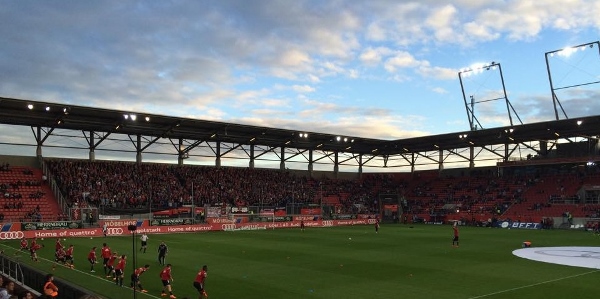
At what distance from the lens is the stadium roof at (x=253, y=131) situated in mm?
49250

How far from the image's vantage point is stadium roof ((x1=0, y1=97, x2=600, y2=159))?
49250 mm

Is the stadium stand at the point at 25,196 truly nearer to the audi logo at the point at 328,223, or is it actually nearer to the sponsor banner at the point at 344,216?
the audi logo at the point at 328,223

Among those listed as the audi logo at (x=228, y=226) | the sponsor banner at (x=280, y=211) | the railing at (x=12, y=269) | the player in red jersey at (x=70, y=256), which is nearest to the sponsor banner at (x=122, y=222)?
the audi logo at (x=228, y=226)

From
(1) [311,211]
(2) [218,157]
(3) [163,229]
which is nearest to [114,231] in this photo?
(3) [163,229]

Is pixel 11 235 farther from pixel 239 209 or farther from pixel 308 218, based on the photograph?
pixel 308 218

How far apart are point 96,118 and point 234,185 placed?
20.1 m

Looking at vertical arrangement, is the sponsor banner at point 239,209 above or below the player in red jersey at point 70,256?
above

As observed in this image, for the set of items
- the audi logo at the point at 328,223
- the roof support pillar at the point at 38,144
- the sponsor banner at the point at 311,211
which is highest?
the roof support pillar at the point at 38,144

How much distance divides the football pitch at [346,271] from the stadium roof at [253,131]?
52.5 feet

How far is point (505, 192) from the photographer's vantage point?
6669 cm

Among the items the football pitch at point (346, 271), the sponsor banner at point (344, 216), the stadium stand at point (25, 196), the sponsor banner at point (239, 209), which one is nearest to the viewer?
the football pitch at point (346, 271)

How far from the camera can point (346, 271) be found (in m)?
24.2

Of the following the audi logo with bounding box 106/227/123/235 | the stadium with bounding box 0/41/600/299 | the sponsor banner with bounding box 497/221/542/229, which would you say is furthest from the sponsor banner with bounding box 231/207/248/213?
the sponsor banner with bounding box 497/221/542/229

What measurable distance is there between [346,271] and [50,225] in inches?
1165
